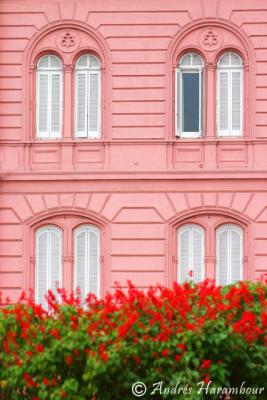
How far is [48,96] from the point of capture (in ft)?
94.7

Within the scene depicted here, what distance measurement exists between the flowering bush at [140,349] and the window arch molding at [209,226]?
10762mm

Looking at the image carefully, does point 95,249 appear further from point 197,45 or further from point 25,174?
point 197,45

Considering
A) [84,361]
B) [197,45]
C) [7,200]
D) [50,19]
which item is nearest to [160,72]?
[197,45]

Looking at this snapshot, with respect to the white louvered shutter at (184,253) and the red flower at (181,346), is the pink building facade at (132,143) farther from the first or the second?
the red flower at (181,346)

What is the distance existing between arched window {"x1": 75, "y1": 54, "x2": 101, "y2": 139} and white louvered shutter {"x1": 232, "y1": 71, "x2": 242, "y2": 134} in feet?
10.2

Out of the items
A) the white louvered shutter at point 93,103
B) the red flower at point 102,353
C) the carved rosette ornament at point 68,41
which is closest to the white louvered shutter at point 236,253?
the white louvered shutter at point 93,103

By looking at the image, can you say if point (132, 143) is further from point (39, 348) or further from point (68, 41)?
point (39, 348)

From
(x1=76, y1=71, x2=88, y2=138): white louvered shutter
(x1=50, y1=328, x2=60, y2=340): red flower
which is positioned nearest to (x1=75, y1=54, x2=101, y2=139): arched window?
(x1=76, y1=71, x2=88, y2=138): white louvered shutter

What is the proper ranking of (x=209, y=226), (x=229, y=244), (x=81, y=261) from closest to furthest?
(x=209, y=226) < (x=229, y=244) < (x=81, y=261)

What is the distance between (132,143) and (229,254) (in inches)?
132

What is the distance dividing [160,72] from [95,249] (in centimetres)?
431

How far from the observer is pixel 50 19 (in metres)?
28.6

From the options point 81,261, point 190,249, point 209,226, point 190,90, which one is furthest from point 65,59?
point 190,249

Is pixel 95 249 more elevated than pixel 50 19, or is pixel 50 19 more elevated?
pixel 50 19
